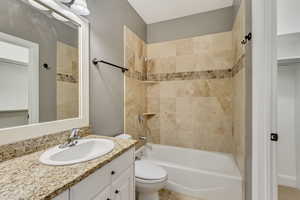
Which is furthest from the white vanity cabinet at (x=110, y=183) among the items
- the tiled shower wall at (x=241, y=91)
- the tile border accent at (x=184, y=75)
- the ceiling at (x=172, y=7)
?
the ceiling at (x=172, y=7)

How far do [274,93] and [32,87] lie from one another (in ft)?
5.92

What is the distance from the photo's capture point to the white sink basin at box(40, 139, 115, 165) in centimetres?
83

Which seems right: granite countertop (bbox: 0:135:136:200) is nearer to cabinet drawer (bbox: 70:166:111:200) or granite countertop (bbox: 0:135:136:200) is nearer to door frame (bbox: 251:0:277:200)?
cabinet drawer (bbox: 70:166:111:200)

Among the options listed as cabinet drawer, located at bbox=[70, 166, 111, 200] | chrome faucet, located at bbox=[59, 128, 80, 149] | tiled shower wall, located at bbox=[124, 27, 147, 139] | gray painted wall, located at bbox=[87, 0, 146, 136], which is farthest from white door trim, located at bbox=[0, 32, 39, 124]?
tiled shower wall, located at bbox=[124, 27, 147, 139]

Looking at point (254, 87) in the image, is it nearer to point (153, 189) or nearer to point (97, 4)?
point (153, 189)

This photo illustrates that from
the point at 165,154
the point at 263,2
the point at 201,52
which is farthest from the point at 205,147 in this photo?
the point at 263,2

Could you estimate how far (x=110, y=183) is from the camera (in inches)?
32.8

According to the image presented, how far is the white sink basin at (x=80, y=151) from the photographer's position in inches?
32.8

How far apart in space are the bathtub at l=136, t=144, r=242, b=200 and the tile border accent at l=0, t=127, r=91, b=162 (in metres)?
1.15

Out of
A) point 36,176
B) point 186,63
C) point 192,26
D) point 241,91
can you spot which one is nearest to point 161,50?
point 186,63

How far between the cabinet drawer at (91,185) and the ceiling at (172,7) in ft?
7.43

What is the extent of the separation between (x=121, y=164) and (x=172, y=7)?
231 cm

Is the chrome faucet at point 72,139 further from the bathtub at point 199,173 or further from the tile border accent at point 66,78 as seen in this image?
the bathtub at point 199,173

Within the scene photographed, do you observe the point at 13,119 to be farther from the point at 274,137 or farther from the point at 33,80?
the point at 274,137
